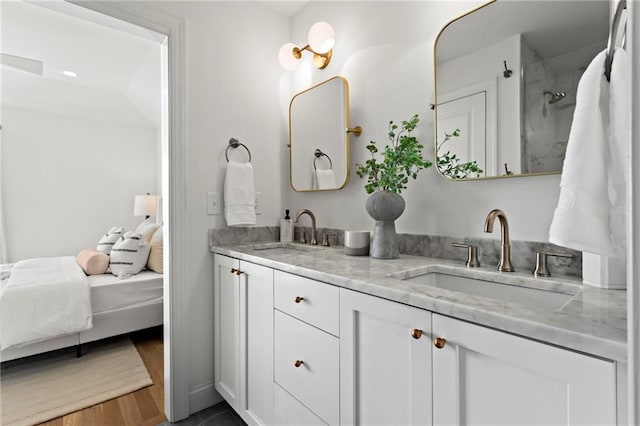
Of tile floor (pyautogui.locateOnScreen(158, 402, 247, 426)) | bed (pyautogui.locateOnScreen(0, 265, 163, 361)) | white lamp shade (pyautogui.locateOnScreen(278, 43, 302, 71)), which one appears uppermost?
white lamp shade (pyautogui.locateOnScreen(278, 43, 302, 71))

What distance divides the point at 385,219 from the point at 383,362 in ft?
2.06

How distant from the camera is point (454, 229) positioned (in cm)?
133

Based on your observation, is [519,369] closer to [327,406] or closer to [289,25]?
[327,406]

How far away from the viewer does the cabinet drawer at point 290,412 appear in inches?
44.2

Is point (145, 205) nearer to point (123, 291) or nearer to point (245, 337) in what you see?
point (123, 291)

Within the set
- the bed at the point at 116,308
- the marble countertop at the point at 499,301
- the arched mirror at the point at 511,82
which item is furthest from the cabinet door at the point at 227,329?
the bed at the point at 116,308

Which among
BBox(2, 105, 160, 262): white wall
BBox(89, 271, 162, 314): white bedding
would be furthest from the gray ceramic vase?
BBox(2, 105, 160, 262): white wall

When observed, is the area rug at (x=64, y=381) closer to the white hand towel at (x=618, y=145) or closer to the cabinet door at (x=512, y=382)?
the cabinet door at (x=512, y=382)

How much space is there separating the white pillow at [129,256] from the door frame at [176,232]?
1372 millimetres

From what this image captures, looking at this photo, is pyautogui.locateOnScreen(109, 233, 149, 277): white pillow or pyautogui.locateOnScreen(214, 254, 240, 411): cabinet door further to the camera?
pyautogui.locateOnScreen(109, 233, 149, 277): white pillow

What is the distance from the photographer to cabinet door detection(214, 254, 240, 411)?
5.18 feet

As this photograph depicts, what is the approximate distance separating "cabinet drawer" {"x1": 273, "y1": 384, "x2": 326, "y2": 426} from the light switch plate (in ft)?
3.26

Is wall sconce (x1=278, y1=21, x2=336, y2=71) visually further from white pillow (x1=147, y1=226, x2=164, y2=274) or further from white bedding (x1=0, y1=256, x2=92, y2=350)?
white bedding (x1=0, y1=256, x2=92, y2=350)

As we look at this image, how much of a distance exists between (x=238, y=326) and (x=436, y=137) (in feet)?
4.23
